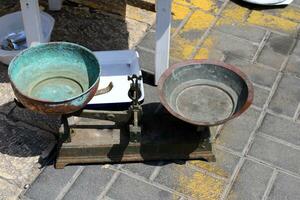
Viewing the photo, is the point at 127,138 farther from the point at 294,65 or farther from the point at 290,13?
the point at 290,13

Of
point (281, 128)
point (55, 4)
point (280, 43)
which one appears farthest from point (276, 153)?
point (55, 4)

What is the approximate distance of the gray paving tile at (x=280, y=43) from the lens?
4527 millimetres

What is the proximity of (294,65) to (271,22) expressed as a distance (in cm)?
60

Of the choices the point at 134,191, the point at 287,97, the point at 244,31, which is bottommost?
the point at 134,191

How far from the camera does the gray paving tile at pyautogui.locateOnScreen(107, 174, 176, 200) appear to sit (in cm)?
337

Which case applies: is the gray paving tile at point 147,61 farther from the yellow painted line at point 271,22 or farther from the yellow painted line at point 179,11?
the yellow painted line at point 271,22

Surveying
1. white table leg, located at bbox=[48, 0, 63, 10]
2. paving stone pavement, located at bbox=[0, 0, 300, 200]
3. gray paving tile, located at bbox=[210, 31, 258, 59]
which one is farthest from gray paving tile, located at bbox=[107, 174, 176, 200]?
white table leg, located at bbox=[48, 0, 63, 10]

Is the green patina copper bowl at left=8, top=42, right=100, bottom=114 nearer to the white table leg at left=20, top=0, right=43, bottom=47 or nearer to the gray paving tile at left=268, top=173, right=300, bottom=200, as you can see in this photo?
the white table leg at left=20, top=0, right=43, bottom=47

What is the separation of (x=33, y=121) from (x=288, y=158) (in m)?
1.84

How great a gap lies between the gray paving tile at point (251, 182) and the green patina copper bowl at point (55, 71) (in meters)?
1.17

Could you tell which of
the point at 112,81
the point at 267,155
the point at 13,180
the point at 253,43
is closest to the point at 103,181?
the point at 13,180

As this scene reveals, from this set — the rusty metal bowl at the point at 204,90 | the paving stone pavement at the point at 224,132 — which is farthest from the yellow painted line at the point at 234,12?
the rusty metal bowl at the point at 204,90

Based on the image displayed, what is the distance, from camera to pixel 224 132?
3.79 meters

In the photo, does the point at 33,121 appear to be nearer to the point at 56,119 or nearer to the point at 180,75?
the point at 56,119
